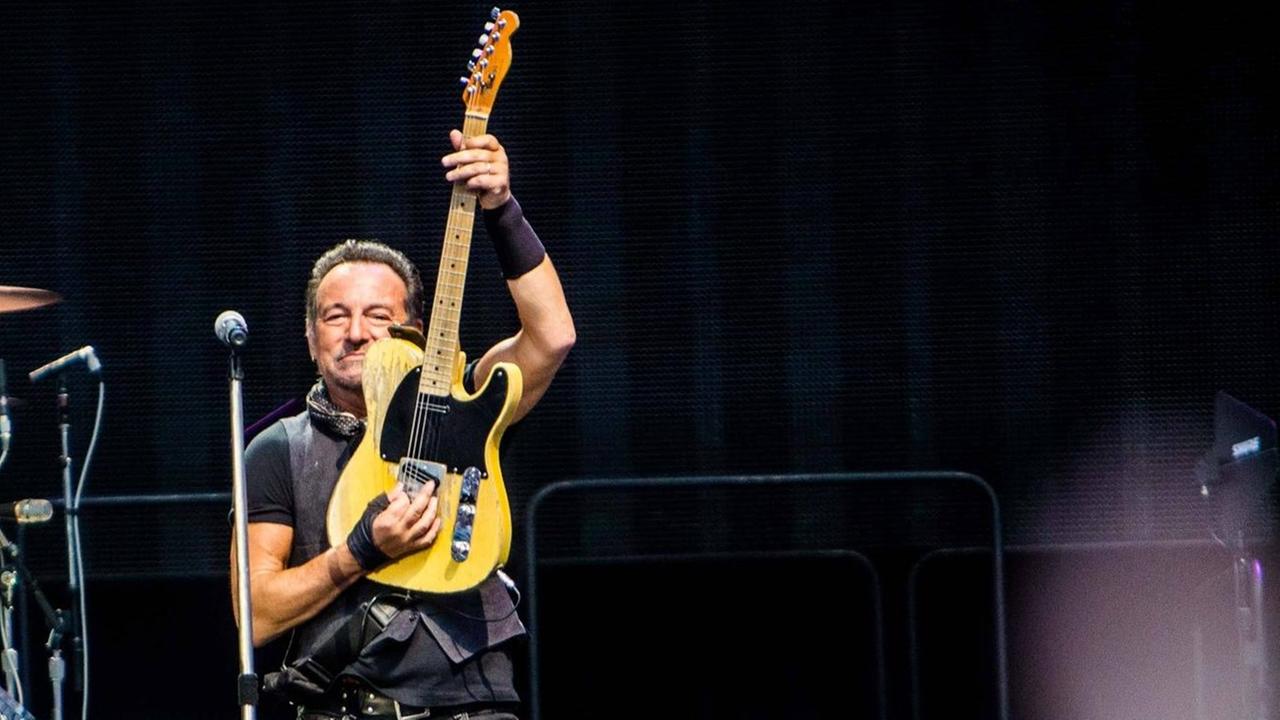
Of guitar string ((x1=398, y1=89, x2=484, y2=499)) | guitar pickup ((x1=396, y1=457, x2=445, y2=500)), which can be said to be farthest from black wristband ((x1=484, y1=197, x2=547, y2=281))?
guitar pickup ((x1=396, y1=457, x2=445, y2=500))

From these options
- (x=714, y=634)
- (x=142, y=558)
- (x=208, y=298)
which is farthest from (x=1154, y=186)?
(x=142, y=558)

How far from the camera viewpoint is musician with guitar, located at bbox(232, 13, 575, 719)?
2.16 m

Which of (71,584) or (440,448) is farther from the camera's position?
(71,584)

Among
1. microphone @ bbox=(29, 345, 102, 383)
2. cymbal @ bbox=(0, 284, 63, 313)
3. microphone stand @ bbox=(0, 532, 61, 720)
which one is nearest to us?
cymbal @ bbox=(0, 284, 63, 313)

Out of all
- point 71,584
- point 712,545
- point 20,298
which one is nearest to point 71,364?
point 20,298

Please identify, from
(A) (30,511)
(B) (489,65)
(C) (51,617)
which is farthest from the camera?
(C) (51,617)

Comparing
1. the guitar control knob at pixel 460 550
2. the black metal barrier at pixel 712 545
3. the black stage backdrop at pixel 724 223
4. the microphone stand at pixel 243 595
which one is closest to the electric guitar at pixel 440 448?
the guitar control knob at pixel 460 550

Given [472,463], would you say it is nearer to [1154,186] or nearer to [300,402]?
[300,402]

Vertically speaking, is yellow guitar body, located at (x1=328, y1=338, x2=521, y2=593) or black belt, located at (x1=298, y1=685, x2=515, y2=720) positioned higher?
yellow guitar body, located at (x1=328, y1=338, x2=521, y2=593)

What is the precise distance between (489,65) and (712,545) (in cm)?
227

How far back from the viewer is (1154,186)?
443 cm

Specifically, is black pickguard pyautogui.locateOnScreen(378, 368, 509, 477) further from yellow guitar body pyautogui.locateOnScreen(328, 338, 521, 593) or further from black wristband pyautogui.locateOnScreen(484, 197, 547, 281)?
black wristband pyautogui.locateOnScreen(484, 197, 547, 281)

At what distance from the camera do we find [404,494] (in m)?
2.20

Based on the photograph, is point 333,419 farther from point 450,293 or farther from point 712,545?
point 712,545
